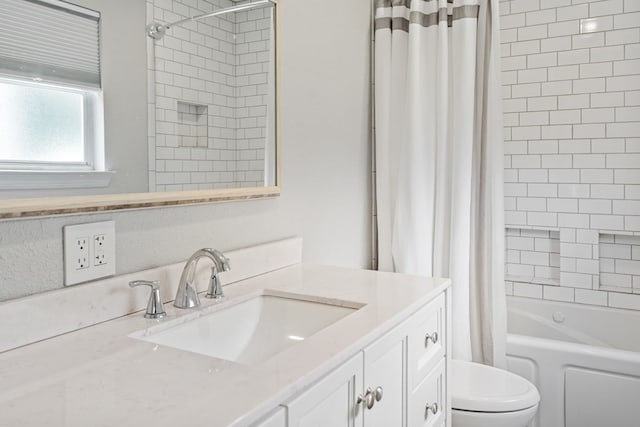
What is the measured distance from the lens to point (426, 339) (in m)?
1.47

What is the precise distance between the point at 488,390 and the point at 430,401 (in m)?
0.49

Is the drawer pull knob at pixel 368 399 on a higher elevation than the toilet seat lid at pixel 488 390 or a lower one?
higher

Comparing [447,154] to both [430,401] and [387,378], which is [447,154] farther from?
[387,378]

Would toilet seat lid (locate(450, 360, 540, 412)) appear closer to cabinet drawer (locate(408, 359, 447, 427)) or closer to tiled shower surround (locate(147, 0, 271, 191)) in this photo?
cabinet drawer (locate(408, 359, 447, 427))

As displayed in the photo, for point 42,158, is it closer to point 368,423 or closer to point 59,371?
point 59,371

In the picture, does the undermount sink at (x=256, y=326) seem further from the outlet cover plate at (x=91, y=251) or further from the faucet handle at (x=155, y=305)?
the outlet cover plate at (x=91, y=251)

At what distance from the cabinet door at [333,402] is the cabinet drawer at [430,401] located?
362 mm

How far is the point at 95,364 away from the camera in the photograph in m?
0.92

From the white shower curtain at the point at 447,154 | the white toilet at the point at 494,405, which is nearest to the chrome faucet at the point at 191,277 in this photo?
the white toilet at the point at 494,405

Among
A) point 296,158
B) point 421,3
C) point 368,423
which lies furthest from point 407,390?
point 421,3

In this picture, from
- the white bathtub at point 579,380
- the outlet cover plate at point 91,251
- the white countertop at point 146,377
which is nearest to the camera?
the white countertop at point 146,377

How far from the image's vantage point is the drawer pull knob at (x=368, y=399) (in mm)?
1067

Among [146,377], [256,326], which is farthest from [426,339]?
[146,377]

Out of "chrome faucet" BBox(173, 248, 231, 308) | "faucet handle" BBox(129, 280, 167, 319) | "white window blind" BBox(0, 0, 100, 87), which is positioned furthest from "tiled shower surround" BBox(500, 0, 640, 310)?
"white window blind" BBox(0, 0, 100, 87)
